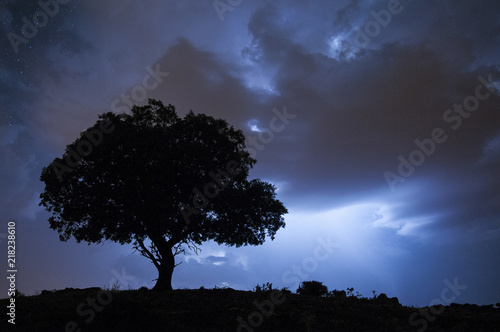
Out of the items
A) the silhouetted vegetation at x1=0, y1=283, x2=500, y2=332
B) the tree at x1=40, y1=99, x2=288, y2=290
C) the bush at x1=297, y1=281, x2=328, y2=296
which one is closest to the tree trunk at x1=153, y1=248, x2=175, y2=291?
the tree at x1=40, y1=99, x2=288, y2=290

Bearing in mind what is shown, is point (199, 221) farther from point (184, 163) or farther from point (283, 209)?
Answer: point (283, 209)

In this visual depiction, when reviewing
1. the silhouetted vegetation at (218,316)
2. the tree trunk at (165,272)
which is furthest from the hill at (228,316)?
the tree trunk at (165,272)

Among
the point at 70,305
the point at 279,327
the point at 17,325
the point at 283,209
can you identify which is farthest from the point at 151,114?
the point at 279,327

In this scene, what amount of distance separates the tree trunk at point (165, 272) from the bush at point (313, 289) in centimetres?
1068

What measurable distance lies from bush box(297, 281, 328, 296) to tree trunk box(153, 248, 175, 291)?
10679 mm

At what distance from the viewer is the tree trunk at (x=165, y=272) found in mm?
25531

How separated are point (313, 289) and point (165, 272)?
39.8 ft

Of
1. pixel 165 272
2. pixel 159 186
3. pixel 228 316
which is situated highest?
pixel 159 186

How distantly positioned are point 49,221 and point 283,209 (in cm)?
1878

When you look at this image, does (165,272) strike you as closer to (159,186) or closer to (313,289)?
(159,186)

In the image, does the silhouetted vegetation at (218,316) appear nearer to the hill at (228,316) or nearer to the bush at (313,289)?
the hill at (228,316)

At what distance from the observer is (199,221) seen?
2642 cm

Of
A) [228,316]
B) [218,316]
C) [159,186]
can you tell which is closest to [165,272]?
[159,186]

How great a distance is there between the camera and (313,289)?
90.0 feet
